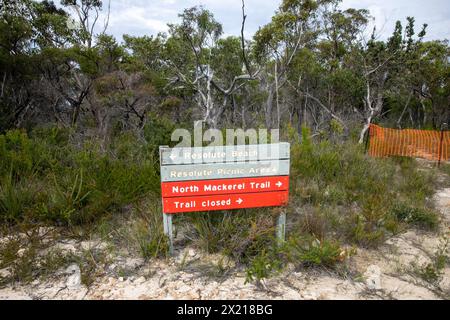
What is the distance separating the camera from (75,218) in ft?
9.73

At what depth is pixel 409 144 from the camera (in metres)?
7.35

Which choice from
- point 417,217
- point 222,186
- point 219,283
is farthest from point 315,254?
point 417,217

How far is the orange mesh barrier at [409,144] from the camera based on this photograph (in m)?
7.18

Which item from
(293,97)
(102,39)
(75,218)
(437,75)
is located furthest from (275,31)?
(75,218)

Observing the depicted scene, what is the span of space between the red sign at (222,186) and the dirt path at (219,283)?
606mm

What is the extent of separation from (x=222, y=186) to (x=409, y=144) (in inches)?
277

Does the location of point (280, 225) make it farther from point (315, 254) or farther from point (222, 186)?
point (222, 186)

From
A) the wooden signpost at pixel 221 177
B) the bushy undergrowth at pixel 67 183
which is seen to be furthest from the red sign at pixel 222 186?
the bushy undergrowth at pixel 67 183

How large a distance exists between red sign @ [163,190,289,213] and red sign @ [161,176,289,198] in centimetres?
4

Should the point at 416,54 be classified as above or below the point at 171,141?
above

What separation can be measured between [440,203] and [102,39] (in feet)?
39.2

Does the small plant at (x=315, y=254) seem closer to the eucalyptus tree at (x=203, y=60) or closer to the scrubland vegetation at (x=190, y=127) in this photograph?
the scrubland vegetation at (x=190, y=127)

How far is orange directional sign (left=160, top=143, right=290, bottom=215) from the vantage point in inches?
97.1
